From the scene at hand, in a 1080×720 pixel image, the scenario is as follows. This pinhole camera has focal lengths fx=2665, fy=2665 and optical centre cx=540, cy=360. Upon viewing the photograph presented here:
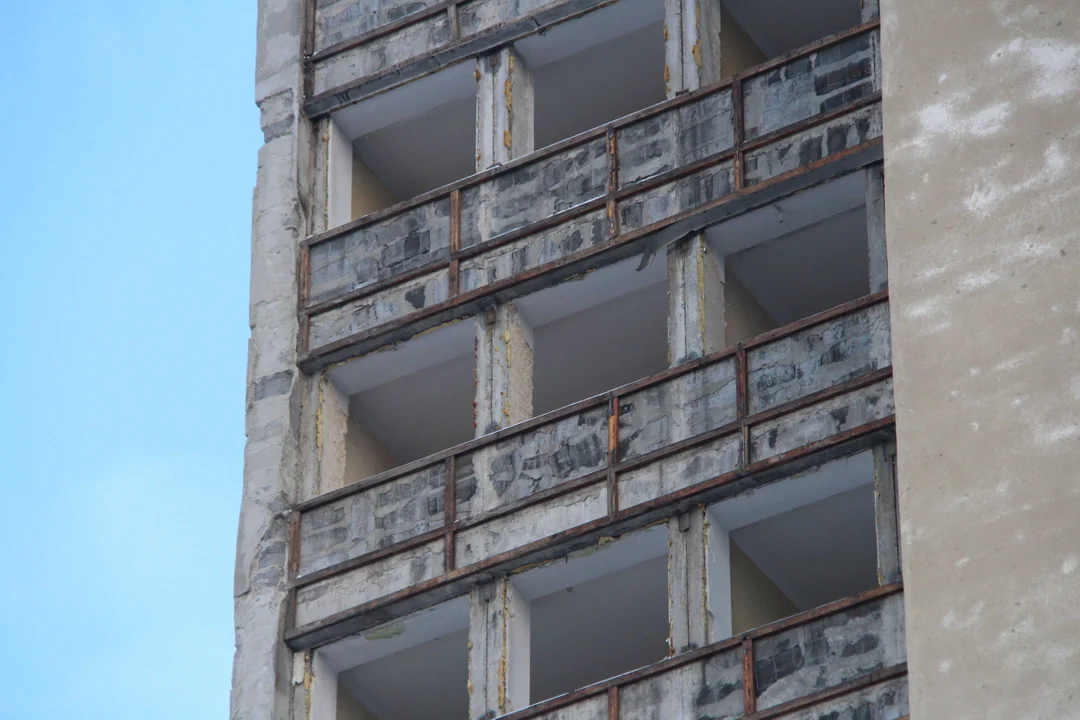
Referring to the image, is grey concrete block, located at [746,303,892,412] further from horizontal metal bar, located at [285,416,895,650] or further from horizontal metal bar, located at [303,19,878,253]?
horizontal metal bar, located at [303,19,878,253]

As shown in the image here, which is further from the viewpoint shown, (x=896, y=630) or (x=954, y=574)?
(x=896, y=630)

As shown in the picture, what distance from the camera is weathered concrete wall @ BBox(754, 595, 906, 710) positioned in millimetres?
20469

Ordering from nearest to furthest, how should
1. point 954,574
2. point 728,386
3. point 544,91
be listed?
point 954,574 → point 728,386 → point 544,91

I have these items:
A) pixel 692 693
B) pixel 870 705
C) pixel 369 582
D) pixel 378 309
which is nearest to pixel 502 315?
pixel 378 309

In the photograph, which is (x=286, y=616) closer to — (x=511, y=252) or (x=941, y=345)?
(x=511, y=252)

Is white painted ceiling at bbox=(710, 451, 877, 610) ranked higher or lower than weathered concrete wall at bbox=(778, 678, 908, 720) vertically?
higher

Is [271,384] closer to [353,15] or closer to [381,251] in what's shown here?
[381,251]

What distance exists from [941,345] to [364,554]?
9243 mm

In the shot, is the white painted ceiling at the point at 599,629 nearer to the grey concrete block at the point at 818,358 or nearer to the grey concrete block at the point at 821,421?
the grey concrete block at the point at 821,421

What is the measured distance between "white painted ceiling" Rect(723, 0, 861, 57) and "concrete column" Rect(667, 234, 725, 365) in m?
2.90

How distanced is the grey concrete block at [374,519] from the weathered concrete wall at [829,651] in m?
3.66

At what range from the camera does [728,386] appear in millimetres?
22422

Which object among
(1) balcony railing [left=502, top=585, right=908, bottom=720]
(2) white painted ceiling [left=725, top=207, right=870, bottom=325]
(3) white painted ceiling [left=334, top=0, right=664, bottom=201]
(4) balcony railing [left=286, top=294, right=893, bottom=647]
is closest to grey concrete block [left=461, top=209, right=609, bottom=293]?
(2) white painted ceiling [left=725, top=207, right=870, bottom=325]

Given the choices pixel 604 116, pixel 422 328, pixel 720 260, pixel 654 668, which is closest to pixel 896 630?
pixel 654 668
